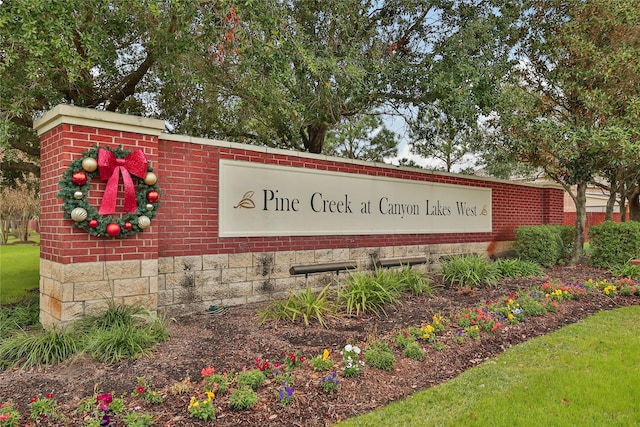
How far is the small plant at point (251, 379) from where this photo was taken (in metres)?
3.11

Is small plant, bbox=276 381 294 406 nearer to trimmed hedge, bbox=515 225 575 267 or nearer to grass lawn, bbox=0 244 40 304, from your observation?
grass lawn, bbox=0 244 40 304

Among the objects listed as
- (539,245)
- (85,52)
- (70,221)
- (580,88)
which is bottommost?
(539,245)

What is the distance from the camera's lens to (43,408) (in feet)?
9.02

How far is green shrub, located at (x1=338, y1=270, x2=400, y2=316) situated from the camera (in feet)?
17.1

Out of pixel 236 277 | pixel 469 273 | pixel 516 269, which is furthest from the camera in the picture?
pixel 516 269

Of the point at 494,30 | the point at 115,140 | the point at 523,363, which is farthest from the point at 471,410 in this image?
the point at 494,30

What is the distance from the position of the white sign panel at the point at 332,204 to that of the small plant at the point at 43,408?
3.03 meters

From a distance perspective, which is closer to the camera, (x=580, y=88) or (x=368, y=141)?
(x=580, y=88)

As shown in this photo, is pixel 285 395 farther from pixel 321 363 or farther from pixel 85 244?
pixel 85 244

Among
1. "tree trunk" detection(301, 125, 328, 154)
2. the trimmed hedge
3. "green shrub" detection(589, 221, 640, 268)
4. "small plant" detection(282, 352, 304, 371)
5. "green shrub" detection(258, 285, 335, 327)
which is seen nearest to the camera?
"small plant" detection(282, 352, 304, 371)

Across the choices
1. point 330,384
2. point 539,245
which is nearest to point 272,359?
point 330,384

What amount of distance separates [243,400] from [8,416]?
149 cm

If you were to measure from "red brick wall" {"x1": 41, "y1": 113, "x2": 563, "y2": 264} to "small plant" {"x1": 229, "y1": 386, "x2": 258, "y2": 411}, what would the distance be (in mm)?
2463

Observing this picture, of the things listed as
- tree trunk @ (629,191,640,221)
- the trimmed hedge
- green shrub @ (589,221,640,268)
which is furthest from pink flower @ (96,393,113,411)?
tree trunk @ (629,191,640,221)
